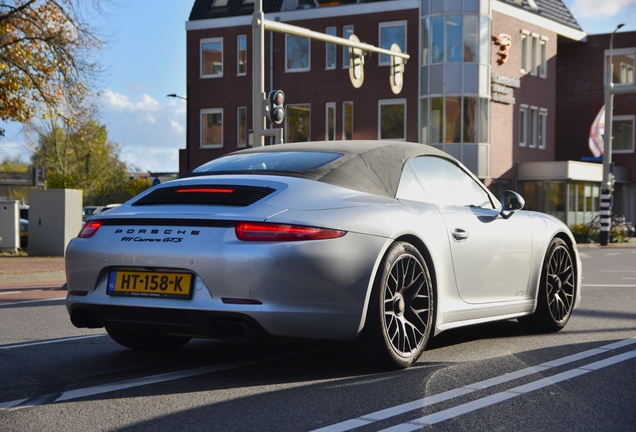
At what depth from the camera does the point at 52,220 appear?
22734 millimetres

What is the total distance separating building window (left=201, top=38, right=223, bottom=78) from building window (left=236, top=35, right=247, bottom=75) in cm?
103

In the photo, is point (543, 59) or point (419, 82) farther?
point (543, 59)

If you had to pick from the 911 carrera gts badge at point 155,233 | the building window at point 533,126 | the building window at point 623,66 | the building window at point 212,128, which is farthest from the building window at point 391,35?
the 911 carrera gts badge at point 155,233

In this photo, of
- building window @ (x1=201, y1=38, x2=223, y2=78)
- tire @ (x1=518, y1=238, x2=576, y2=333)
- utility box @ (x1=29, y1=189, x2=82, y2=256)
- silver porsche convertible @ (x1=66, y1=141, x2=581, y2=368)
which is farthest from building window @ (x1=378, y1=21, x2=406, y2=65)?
silver porsche convertible @ (x1=66, y1=141, x2=581, y2=368)

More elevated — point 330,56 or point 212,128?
point 330,56

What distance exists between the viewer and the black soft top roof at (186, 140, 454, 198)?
582 centimetres

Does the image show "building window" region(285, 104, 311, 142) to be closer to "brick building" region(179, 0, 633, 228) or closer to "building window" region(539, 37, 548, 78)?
"brick building" region(179, 0, 633, 228)

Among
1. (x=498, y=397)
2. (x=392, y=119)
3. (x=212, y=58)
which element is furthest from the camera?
(x=212, y=58)

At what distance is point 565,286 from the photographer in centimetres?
781

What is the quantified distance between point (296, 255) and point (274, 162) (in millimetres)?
1236

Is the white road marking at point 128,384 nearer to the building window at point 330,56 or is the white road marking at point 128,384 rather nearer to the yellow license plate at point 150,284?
the yellow license plate at point 150,284

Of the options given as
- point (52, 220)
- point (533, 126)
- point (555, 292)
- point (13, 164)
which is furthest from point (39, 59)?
point (13, 164)

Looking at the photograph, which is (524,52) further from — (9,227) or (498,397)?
(498,397)

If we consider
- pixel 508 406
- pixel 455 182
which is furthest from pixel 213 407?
pixel 455 182
